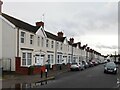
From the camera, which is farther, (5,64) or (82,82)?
(5,64)

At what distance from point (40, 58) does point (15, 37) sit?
8.98 metres

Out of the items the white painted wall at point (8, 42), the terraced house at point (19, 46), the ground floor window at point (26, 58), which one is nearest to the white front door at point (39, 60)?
the terraced house at point (19, 46)

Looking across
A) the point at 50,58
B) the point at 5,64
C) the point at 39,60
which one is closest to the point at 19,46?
the point at 5,64

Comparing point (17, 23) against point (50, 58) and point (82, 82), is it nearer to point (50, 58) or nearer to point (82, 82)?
point (50, 58)

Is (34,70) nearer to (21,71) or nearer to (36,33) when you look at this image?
(21,71)

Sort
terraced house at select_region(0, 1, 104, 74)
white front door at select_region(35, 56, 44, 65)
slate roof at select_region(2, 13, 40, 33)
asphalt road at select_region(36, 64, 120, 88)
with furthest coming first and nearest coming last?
1. white front door at select_region(35, 56, 44, 65)
2. slate roof at select_region(2, 13, 40, 33)
3. terraced house at select_region(0, 1, 104, 74)
4. asphalt road at select_region(36, 64, 120, 88)

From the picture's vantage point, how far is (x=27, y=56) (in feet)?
107

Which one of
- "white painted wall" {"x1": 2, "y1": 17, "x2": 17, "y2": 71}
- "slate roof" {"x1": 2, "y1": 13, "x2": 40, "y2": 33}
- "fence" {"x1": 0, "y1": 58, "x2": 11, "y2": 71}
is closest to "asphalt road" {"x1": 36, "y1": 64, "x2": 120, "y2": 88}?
"white painted wall" {"x1": 2, "y1": 17, "x2": 17, "y2": 71}

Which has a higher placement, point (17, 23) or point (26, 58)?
point (17, 23)

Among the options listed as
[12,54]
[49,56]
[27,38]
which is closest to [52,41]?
[49,56]

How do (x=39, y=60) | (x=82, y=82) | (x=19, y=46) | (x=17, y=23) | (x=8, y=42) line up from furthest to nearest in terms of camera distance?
(x=39, y=60) → (x=17, y=23) → (x=19, y=46) → (x=8, y=42) → (x=82, y=82)

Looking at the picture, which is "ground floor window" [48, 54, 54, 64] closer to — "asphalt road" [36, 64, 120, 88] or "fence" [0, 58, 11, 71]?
"fence" [0, 58, 11, 71]

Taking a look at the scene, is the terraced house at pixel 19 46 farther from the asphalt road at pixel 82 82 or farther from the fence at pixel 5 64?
the asphalt road at pixel 82 82

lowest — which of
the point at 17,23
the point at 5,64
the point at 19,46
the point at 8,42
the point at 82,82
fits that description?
the point at 82,82
